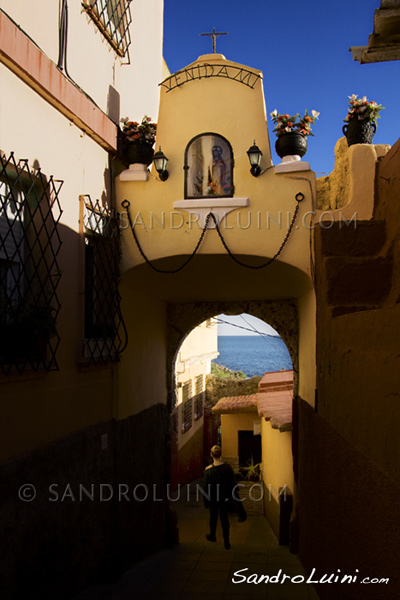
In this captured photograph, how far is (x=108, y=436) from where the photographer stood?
5.84m

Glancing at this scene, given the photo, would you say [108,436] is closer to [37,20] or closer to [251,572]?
[251,572]

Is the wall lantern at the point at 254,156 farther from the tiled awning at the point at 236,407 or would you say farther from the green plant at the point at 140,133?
the tiled awning at the point at 236,407

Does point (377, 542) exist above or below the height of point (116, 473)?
above

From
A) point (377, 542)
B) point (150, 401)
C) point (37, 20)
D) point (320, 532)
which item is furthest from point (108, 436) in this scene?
point (37, 20)

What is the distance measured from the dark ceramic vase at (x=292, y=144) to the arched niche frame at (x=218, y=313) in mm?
2505

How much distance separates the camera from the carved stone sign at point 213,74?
635 centimetres

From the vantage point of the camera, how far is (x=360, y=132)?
5.85 m

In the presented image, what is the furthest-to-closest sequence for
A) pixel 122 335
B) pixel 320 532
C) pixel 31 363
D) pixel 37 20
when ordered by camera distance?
1. pixel 122 335
2. pixel 320 532
3. pixel 37 20
4. pixel 31 363

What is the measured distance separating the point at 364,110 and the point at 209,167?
1802 mm

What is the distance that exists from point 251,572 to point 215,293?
3725 millimetres

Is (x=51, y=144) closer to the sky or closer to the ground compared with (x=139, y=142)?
closer to the ground

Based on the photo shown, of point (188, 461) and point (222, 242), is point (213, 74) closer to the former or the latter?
point (222, 242)

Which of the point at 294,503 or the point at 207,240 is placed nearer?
the point at 207,240

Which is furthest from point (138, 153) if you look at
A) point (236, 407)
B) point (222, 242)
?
point (236, 407)
